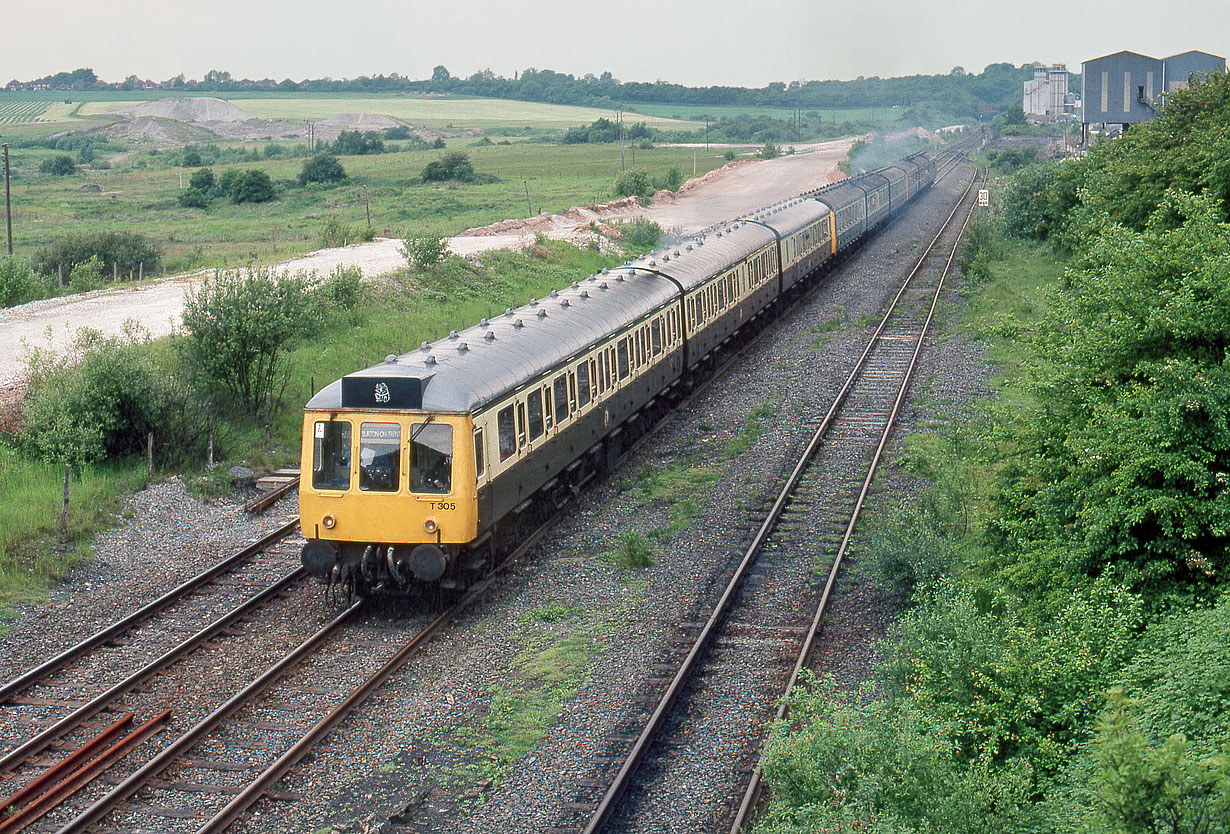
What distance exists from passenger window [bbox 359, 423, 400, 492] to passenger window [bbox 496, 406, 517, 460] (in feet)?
5.32

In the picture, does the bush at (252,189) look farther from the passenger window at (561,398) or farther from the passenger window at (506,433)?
the passenger window at (506,433)

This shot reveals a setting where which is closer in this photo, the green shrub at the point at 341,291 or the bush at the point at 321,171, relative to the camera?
the green shrub at the point at 341,291

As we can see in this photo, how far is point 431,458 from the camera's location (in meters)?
14.9

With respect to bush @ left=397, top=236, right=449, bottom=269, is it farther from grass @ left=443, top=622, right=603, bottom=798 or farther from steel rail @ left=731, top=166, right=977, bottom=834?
grass @ left=443, top=622, right=603, bottom=798

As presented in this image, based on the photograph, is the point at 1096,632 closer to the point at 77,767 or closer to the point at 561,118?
the point at 77,767

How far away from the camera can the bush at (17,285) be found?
118ft

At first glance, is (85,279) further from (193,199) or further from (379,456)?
(193,199)

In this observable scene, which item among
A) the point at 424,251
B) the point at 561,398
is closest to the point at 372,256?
the point at 424,251

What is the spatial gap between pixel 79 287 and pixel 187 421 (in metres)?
18.8

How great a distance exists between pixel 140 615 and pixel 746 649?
7.62 meters

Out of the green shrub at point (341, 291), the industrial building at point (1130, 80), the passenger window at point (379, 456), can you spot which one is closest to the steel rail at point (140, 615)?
the passenger window at point (379, 456)

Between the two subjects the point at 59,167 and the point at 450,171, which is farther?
the point at 59,167

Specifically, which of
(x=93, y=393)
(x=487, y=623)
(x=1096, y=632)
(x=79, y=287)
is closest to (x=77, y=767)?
(x=487, y=623)

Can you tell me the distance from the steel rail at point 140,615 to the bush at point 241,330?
596cm
